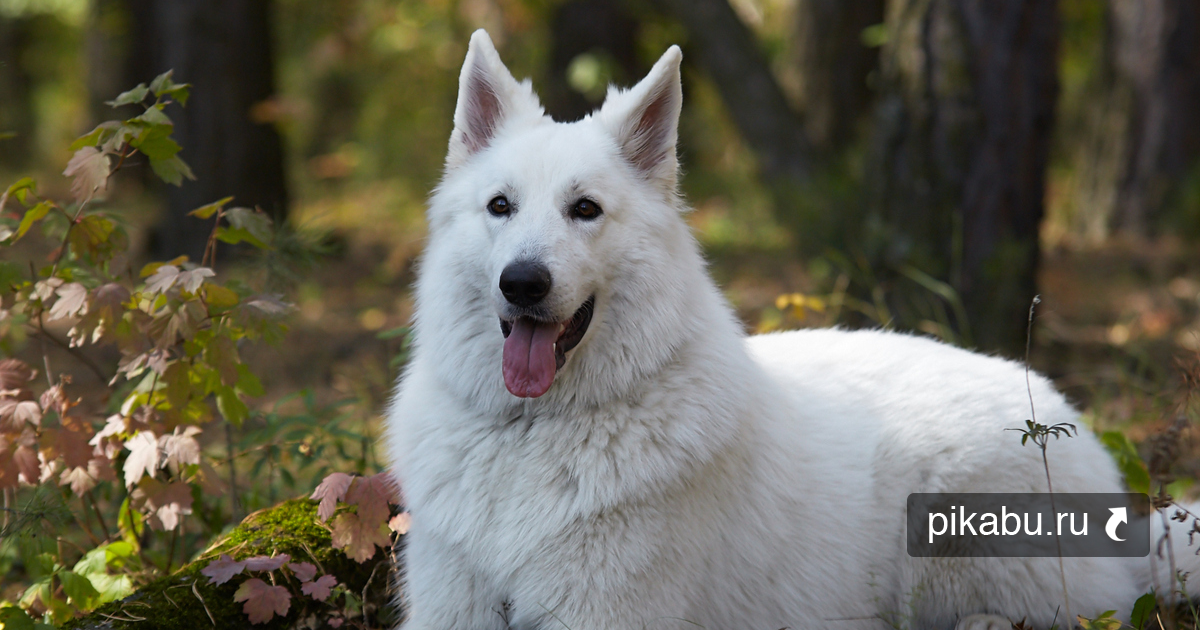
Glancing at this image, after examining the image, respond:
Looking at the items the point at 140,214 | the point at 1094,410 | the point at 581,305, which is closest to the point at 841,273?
the point at 1094,410

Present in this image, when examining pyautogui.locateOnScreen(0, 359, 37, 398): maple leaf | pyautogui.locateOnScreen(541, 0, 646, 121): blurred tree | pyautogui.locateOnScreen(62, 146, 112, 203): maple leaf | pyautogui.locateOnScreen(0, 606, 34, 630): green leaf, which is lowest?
pyautogui.locateOnScreen(0, 606, 34, 630): green leaf

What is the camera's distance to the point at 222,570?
3201 millimetres

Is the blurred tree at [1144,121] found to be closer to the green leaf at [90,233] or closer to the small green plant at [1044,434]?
the small green plant at [1044,434]

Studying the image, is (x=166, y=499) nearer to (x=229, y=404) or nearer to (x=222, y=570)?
(x=229, y=404)

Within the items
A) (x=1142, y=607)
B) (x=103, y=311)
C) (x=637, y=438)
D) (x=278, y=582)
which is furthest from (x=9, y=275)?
(x=1142, y=607)

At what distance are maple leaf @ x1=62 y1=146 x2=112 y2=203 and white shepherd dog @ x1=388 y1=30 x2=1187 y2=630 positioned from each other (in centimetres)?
124

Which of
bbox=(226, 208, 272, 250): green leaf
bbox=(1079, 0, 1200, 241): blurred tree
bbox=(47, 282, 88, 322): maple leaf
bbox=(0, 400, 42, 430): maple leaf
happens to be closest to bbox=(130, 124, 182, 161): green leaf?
bbox=(226, 208, 272, 250): green leaf

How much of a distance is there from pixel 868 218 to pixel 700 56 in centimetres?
221

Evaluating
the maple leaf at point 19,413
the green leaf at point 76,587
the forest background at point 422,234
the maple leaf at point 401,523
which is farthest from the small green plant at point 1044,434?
the maple leaf at point 19,413

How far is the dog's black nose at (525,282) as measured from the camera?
9.38 feet

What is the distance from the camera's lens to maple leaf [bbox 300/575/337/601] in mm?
3232

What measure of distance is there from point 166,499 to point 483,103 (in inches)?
78.9

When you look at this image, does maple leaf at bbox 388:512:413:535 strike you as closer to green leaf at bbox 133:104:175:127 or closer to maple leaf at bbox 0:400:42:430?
maple leaf at bbox 0:400:42:430

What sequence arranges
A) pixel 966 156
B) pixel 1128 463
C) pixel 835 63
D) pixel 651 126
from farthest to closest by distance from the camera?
pixel 835 63 → pixel 966 156 → pixel 1128 463 → pixel 651 126
